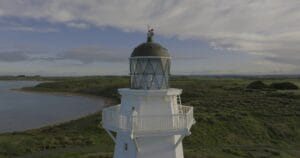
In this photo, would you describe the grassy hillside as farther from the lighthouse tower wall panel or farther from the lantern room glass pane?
the lantern room glass pane

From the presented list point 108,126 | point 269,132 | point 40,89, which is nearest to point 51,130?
point 269,132

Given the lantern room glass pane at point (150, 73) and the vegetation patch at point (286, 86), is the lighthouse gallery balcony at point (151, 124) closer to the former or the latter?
the lantern room glass pane at point (150, 73)

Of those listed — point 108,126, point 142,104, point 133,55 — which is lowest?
point 108,126

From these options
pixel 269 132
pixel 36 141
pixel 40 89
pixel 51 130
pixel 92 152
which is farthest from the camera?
pixel 40 89

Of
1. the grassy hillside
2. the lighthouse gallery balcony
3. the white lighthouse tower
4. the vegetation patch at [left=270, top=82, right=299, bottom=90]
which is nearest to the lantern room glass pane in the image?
the white lighthouse tower

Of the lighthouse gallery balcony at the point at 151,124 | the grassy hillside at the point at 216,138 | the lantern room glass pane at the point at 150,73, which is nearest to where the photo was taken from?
the lighthouse gallery balcony at the point at 151,124

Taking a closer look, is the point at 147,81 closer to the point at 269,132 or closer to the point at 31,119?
the point at 269,132

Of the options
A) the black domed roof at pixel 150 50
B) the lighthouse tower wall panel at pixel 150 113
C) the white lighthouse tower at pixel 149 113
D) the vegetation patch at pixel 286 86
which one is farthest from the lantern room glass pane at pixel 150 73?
the vegetation patch at pixel 286 86
